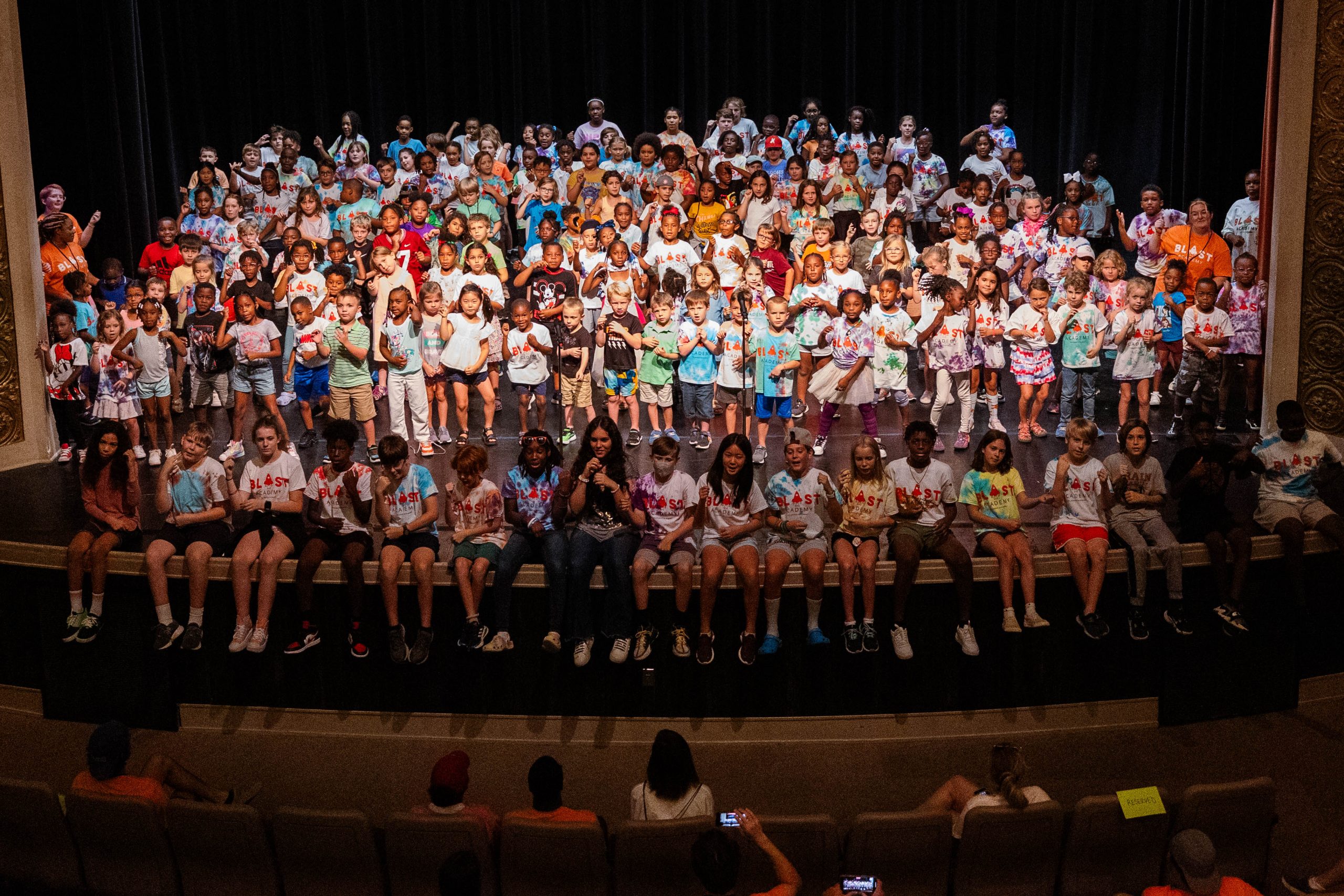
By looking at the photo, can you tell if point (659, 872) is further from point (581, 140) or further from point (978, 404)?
point (581, 140)

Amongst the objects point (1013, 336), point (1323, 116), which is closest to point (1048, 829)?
point (1013, 336)

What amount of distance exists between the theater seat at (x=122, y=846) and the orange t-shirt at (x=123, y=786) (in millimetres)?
99

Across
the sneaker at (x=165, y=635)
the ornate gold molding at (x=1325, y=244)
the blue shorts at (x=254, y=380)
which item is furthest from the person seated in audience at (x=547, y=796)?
the ornate gold molding at (x=1325, y=244)

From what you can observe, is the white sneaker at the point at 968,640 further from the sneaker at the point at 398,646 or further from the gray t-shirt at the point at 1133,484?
the sneaker at the point at 398,646

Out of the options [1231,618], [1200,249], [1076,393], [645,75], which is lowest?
[1231,618]

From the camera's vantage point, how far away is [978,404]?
10492mm

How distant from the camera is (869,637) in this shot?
6.61m

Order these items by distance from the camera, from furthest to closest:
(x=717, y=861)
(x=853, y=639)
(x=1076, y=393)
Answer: (x=1076, y=393)
(x=853, y=639)
(x=717, y=861)

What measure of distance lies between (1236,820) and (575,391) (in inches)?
225

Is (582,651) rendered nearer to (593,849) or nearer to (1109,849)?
(593,849)

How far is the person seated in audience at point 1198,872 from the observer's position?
4.18m

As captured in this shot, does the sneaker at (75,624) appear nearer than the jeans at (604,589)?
No

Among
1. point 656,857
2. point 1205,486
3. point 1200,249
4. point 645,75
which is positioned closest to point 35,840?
point 656,857

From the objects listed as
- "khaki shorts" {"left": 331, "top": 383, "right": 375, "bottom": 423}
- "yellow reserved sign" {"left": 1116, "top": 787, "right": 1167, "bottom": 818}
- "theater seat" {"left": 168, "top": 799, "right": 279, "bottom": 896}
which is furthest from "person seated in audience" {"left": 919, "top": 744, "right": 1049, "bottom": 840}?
"khaki shorts" {"left": 331, "top": 383, "right": 375, "bottom": 423}
